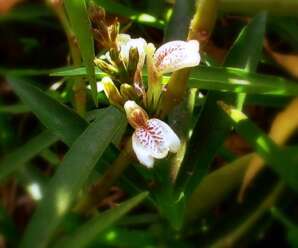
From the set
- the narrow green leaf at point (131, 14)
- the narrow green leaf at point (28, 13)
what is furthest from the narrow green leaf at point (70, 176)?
the narrow green leaf at point (28, 13)

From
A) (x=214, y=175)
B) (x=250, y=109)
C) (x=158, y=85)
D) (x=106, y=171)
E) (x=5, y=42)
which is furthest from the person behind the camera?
(x=5, y=42)

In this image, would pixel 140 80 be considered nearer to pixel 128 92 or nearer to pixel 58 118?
pixel 128 92

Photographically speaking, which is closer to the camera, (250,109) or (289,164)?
(289,164)

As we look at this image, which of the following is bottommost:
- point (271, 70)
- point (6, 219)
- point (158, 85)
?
point (6, 219)

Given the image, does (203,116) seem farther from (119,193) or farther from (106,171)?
(119,193)

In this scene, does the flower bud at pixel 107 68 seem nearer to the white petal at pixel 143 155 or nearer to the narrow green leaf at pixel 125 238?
the white petal at pixel 143 155

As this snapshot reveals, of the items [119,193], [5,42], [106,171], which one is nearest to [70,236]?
[106,171]

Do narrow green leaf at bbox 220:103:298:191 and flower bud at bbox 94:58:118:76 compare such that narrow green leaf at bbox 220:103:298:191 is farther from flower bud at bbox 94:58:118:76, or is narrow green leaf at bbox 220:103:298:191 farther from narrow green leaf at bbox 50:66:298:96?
flower bud at bbox 94:58:118:76
